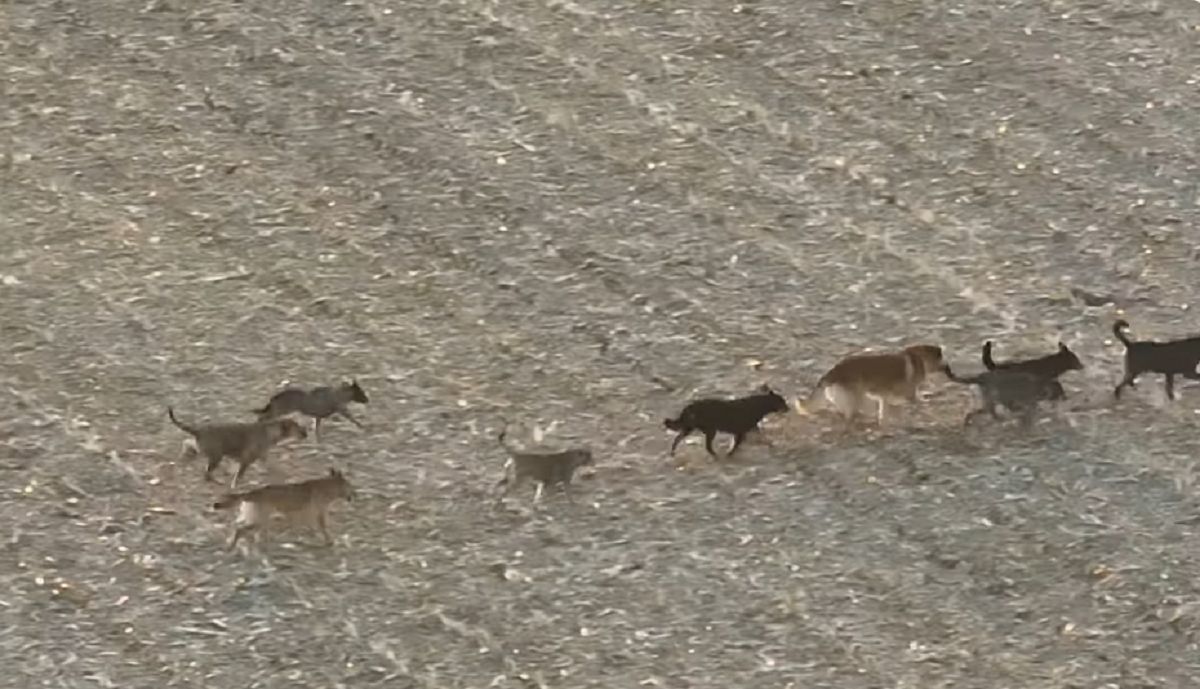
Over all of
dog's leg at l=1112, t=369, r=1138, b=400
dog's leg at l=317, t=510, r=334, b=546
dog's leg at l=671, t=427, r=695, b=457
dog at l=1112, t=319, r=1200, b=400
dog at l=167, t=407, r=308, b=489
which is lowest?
dog's leg at l=317, t=510, r=334, b=546

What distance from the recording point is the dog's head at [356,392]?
1.11 m

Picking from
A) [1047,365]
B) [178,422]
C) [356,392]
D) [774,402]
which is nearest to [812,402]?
[774,402]

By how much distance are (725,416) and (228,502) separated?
0.30 meters

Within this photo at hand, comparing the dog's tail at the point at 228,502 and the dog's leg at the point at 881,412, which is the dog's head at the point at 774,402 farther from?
the dog's tail at the point at 228,502

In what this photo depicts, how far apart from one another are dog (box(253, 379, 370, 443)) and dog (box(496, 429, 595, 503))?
105 mm

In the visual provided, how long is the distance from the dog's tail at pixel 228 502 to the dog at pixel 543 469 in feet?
0.50

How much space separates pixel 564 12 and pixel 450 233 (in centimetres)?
22

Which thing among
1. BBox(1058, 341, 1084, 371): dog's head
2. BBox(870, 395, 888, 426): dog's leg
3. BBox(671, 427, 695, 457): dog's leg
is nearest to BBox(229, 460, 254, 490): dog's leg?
BBox(671, 427, 695, 457): dog's leg

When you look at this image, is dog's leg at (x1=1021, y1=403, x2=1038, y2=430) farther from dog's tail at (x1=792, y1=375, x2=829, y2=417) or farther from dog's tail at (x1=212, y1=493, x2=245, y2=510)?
dog's tail at (x1=212, y1=493, x2=245, y2=510)

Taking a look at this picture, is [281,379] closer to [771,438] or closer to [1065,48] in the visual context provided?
[771,438]

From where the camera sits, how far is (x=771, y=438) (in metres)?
1.11

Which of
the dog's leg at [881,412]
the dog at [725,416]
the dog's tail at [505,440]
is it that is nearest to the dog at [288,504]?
the dog's tail at [505,440]

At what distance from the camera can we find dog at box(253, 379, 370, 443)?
1.10 m

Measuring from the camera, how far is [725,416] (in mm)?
1087
